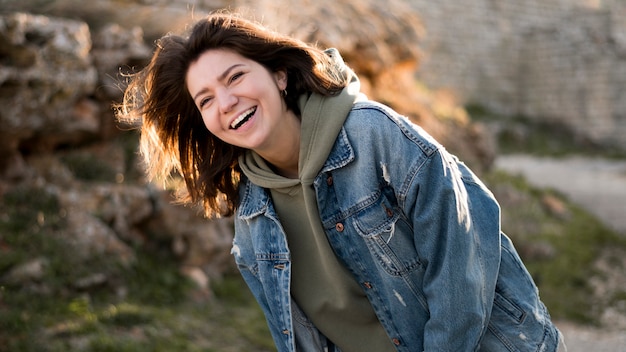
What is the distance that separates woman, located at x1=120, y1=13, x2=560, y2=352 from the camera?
6.55ft

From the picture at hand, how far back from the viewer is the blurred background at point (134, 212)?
417 centimetres

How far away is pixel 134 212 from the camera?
16.2 ft

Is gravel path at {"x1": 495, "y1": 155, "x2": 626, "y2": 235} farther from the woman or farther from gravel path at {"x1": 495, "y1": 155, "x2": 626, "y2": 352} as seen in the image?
the woman

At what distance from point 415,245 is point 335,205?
26 cm

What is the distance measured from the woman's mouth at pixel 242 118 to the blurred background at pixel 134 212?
0.64 metres

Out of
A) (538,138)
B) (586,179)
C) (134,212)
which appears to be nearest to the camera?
(134,212)

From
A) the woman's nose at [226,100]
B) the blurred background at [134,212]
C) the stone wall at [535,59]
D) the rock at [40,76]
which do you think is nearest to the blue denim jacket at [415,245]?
the woman's nose at [226,100]

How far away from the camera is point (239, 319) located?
4668 millimetres

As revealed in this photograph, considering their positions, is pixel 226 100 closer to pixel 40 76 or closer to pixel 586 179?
pixel 40 76

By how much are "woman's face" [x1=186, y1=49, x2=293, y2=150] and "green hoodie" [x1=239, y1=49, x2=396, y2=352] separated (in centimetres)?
10

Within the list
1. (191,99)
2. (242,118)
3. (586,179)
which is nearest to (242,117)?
(242,118)

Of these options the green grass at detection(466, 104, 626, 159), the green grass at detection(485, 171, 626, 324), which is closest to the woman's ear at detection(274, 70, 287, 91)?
the green grass at detection(485, 171, 626, 324)

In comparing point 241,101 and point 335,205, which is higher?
point 241,101

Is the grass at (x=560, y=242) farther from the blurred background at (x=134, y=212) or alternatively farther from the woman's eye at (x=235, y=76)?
the woman's eye at (x=235, y=76)
